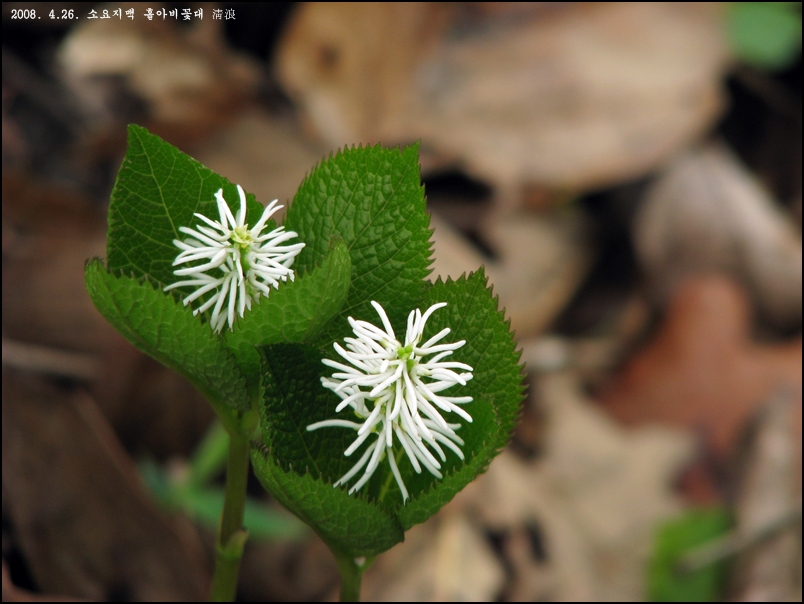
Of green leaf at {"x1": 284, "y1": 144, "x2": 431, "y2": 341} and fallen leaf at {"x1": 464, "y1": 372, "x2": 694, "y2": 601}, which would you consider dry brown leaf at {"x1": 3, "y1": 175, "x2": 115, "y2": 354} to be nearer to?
fallen leaf at {"x1": 464, "y1": 372, "x2": 694, "y2": 601}

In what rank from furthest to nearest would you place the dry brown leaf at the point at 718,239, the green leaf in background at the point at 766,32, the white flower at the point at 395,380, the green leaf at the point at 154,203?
the green leaf in background at the point at 766,32
the dry brown leaf at the point at 718,239
the green leaf at the point at 154,203
the white flower at the point at 395,380

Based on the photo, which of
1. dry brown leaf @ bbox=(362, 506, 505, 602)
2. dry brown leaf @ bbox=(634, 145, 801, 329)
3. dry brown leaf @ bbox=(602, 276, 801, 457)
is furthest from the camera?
dry brown leaf @ bbox=(634, 145, 801, 329)

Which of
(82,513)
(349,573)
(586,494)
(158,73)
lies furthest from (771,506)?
(158,73)

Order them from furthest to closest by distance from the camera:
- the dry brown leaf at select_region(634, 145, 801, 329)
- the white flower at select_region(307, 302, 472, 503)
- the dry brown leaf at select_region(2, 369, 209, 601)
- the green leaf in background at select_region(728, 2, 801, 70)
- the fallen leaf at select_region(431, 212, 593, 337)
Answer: the green leaf in background at select_region(728, 2, 801, 70) → the dry brown leaf at select_region(634, 145, 801, 329) → the fallen leaf at select_region(431, 212, 593, 337) → the dry brown leaf at select_region(2, 369, 209, 601) → the white flower at select_region(307, 302, 472, 503)

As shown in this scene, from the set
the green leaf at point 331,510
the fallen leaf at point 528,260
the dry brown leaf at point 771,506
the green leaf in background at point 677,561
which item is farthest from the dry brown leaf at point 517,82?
the green leaf at point 331,510

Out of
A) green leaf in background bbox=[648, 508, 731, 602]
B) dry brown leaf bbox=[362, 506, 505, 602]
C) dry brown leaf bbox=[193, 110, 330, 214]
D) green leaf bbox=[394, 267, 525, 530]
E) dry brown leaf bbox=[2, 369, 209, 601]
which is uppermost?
dry brown leaf bbox=[193, 110, 330, 214]

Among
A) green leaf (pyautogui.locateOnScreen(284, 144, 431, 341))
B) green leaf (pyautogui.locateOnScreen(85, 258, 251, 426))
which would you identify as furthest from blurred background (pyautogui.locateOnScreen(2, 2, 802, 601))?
green leaf (pyautogui.locateOnScreen(284, 144, 431, 341))

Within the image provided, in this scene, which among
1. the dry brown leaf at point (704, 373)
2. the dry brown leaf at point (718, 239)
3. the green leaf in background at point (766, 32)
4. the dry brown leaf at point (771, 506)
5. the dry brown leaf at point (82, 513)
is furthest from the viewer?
the green leaf in background at point (766, 32)

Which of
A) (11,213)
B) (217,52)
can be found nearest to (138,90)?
(217,52)

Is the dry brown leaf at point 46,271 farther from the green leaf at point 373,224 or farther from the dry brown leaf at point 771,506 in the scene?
the dry brown leaf at point 771,506
